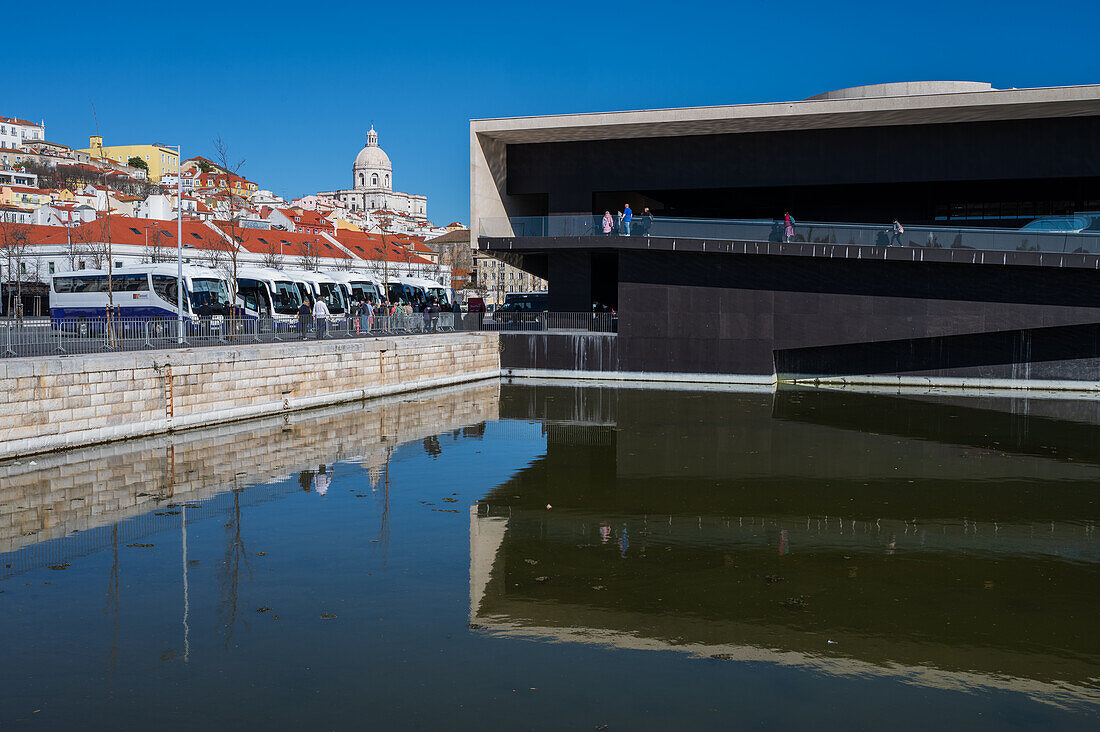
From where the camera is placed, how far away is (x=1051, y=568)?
11312 millimetres

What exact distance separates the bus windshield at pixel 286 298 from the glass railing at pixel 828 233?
12.5 meters

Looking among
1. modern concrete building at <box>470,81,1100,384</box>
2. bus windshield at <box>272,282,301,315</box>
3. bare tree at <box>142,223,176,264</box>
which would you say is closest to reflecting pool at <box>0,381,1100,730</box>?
modern concrete building at <box>470,81,1100,384</box>

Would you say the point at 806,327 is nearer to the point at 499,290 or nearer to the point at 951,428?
the point at 951,428

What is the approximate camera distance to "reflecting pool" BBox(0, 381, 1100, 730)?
761cm

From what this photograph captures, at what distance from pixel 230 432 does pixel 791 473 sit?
1251 cm

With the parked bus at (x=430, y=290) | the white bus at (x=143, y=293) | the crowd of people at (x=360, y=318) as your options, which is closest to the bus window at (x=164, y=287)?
the white bus at (x=143, y=293)

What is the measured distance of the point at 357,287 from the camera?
4941cm

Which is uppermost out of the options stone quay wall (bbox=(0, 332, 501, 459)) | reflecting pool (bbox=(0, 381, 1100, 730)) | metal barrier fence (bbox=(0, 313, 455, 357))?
metal barrier fence (bbox=(0, 313, 455, 357))

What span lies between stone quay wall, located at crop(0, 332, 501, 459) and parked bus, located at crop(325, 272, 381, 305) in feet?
55.9

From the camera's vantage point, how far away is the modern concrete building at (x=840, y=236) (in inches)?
1229

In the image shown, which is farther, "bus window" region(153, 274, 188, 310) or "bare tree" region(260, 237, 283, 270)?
"bare tree" region(260, 237, 283, 270)

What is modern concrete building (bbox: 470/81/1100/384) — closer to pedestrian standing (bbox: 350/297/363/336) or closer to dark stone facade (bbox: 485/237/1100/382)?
dark stone facade (bbox: 485/237/1100/382)

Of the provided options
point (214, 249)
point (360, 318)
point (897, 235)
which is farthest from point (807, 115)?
point (214, 249)

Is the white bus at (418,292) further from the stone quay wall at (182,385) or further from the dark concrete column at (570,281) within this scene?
the stone quay wall at (182,385)
